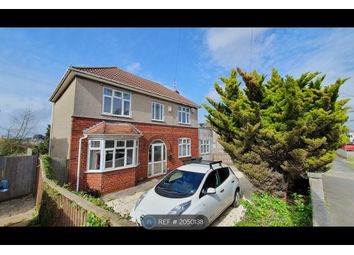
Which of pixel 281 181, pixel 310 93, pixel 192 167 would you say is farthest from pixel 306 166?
pixel 192 167

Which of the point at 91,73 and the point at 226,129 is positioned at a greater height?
the point at 91,73

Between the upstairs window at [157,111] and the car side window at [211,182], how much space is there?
6809 millimetres

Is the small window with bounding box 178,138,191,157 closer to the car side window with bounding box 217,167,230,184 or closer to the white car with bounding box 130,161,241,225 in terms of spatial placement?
the car side window with bounding box 217,167,230,184

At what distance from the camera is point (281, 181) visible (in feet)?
17.6

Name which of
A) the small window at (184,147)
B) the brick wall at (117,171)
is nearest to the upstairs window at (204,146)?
the small window at (184,147)

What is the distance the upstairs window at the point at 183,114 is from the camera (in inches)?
502

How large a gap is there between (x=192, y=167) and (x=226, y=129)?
227 centimetres

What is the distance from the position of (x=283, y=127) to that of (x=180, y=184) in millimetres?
3629

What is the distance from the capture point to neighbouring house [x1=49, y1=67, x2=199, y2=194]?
717 cm

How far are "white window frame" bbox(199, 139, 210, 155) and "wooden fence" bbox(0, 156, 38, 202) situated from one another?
11519mm

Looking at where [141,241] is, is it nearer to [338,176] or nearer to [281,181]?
[281,181]

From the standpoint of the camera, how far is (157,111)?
11.0m

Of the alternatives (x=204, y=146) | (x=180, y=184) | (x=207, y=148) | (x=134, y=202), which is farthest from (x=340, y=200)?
(x=207, y=148)

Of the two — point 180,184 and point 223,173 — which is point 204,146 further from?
point 180,184
